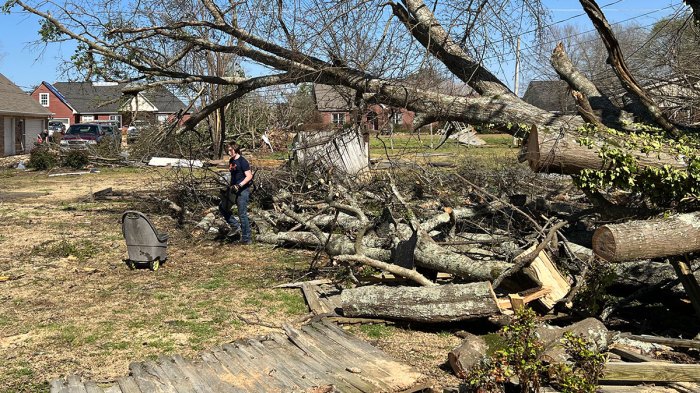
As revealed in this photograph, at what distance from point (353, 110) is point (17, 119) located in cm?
3284

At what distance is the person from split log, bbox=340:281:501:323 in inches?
172

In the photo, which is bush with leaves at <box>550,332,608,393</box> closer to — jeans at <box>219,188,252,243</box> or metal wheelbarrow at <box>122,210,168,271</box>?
metal wheelbarrow at <box>122,210,168,271</box>

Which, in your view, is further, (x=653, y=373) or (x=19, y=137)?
(x=19, y=137)

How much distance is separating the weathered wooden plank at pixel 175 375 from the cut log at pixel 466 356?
2149mm

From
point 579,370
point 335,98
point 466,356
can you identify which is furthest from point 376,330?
point 335,98

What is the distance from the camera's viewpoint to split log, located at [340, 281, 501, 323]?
6.57 meters

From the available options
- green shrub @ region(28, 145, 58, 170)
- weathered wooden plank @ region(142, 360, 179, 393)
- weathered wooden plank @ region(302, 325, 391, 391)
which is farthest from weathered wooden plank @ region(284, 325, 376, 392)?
green shrub @ region(28, 145, 58, 170)

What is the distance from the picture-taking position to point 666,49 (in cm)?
1164

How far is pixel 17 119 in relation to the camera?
3812 cm

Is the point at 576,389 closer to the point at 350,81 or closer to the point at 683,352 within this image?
the point at 683,352

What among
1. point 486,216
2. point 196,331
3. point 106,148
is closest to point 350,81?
point 486,216

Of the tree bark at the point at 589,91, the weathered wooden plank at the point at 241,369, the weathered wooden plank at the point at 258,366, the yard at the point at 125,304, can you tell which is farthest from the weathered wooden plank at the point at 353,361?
the tree bark at the point at 589,91

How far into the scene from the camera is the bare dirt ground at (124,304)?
20.2 feet

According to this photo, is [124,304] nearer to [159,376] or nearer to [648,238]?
[159,376]
